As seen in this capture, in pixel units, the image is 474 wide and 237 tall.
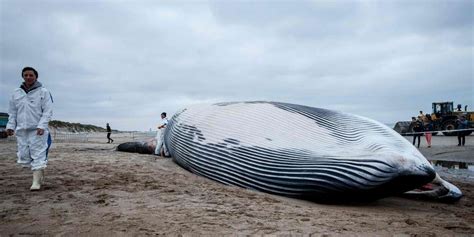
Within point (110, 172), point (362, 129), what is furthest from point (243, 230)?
point (110, 172)

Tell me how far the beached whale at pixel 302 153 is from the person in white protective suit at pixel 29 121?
286 cm

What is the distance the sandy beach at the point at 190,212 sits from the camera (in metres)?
3.69

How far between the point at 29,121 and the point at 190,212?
11.9ft

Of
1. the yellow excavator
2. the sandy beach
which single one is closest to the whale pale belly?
the sandy beach

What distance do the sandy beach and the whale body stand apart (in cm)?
27

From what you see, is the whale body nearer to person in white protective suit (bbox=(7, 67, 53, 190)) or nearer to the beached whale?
the beached whale

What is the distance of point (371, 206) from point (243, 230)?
266cm

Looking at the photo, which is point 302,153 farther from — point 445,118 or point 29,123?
point 445,118

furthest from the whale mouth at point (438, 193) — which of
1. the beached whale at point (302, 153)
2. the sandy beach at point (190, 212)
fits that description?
the sandy beach at point (190, 212)

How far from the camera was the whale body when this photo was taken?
5.07m

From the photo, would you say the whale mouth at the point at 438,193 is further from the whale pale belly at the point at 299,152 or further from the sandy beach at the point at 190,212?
the whale pale belly at the point at 299,152

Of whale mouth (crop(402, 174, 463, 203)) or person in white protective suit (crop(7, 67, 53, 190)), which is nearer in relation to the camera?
whale mouth (crop(402, 174, 463, 203))

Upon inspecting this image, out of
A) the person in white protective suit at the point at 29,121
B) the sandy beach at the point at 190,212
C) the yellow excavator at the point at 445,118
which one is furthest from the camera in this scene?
the yellow excavator at the point at 445,118

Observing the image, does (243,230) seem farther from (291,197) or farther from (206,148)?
(206,148)
